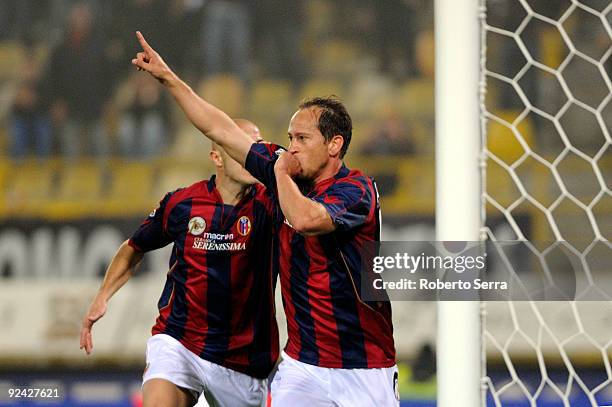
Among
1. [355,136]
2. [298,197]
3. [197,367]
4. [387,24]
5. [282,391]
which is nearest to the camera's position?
[298,197]

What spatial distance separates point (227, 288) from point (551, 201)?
4.18 metres

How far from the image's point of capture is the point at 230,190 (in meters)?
3.41

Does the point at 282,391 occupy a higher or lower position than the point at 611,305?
lower

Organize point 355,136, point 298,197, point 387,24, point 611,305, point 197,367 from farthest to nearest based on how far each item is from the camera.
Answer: point 387,24 → point 355,136 → point 611,305 → point 197,367 → point 298,197

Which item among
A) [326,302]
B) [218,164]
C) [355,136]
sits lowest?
[326,302]

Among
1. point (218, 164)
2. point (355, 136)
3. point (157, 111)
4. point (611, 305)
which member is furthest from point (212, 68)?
point (218, 164)

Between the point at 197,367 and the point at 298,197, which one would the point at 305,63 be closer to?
the point at 197,367

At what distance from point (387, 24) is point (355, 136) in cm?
121

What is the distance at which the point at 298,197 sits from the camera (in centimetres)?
251

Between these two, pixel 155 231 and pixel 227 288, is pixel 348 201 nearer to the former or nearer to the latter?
pixel 227 288

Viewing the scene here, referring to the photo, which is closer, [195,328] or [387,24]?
[195,328]

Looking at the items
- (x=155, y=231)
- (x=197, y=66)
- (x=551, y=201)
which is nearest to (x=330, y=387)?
(x=155, y=231)

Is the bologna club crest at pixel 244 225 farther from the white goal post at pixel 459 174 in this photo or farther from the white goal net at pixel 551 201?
the white goal net at pixel 551 201

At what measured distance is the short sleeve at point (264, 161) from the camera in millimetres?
2721
